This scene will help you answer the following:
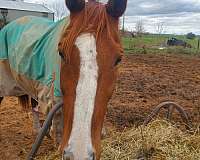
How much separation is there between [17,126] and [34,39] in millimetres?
2267

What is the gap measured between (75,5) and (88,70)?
1.66ft

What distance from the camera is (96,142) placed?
6.33ft

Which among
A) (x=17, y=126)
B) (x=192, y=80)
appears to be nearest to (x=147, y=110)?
(x=17, y=126)

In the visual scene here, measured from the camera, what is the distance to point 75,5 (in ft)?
7.39

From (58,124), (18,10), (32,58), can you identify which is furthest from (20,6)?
(58,124)

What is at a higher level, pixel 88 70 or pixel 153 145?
pixel 88 70

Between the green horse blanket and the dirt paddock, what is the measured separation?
0.81 meters

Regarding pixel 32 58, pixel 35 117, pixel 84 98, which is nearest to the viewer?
pixel 84 98

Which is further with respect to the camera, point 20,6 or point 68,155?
point 20,6

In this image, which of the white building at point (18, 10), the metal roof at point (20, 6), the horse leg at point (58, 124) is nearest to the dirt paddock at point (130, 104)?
the horse leg at point (58, 124)

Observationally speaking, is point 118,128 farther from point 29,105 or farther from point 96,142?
point 96,142

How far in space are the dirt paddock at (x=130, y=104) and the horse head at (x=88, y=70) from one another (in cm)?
240

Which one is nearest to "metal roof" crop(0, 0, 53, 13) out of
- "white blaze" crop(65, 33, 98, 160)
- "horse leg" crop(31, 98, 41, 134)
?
"horse leg" crop(31, 98, 41, 134)

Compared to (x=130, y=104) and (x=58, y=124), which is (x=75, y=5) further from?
(x=130, y=104)
